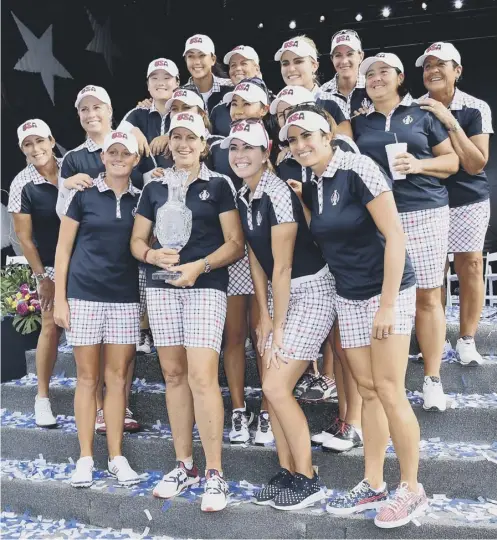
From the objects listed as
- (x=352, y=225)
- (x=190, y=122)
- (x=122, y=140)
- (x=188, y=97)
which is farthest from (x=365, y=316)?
(x=188, y=97)

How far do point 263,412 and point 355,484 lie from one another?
573mm

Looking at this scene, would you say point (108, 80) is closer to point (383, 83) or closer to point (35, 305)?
point (35, 305)

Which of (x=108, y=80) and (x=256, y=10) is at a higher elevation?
(x=256, y=10)

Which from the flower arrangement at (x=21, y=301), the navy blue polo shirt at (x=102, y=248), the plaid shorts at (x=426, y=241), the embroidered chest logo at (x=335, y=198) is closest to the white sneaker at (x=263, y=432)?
the navy blue polo shirt at (x=102, y=248)

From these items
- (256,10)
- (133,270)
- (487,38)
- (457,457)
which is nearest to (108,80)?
(256,10)

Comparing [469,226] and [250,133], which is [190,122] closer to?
[250,133]

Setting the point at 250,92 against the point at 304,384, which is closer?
the point at 250,92

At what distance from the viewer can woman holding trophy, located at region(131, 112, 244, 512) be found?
9.57 ft

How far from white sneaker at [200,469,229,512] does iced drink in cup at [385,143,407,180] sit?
62.3 inches

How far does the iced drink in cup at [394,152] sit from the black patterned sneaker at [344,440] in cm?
121

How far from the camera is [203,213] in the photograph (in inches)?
118

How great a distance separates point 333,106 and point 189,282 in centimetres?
125

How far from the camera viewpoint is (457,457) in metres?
3.00

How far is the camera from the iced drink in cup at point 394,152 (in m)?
2.96
